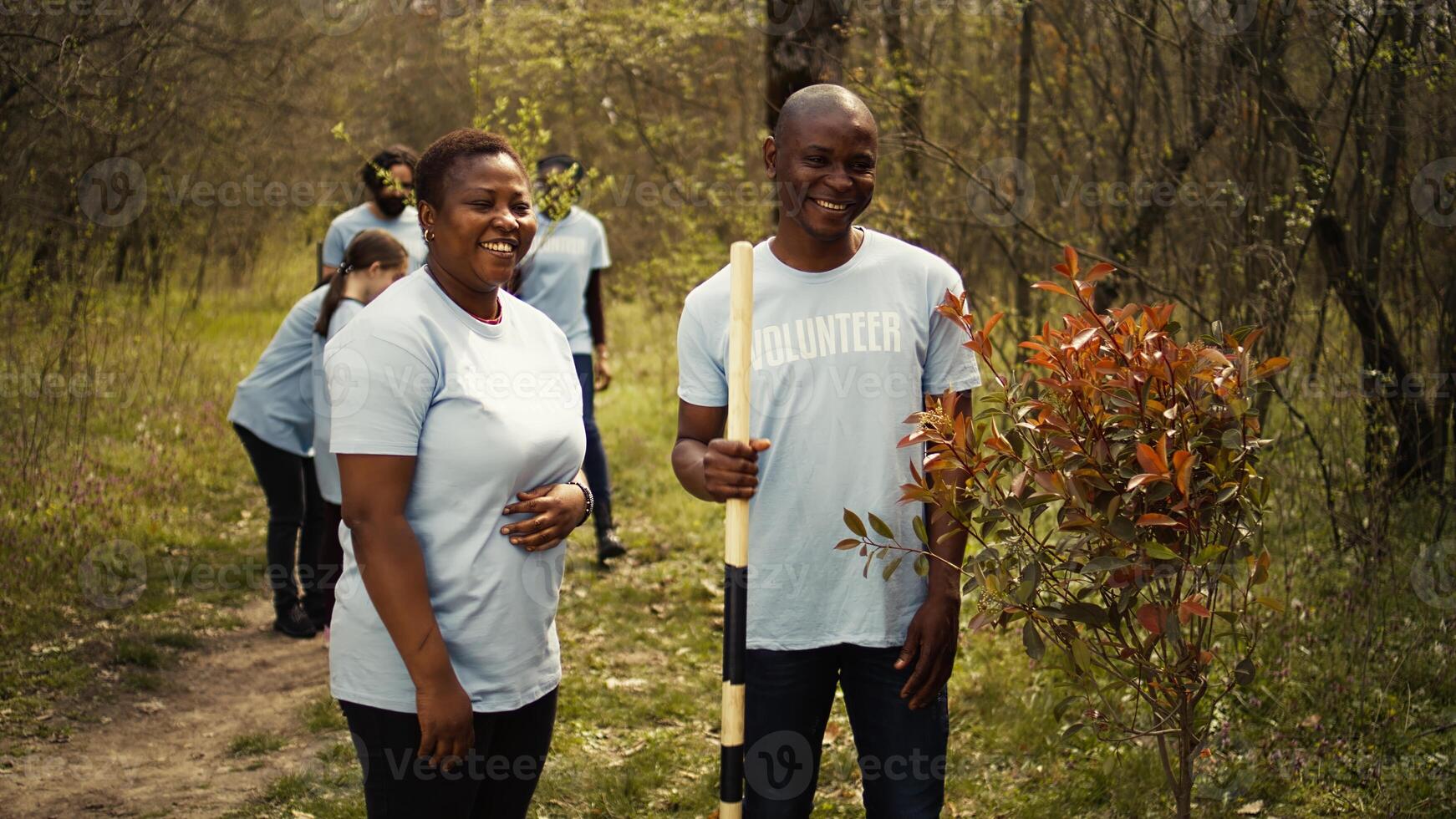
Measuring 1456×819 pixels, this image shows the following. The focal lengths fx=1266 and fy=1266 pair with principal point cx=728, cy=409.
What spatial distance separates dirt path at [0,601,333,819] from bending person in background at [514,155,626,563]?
177 cm

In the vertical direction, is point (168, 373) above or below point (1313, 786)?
above

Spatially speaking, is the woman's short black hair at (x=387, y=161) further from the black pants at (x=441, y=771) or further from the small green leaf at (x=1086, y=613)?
the small green leaf at (x=1086, y=613)

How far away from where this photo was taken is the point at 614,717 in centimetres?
539

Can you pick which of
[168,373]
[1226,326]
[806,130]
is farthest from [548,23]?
[806,130]

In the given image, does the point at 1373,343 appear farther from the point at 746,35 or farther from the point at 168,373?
the point at 168,373

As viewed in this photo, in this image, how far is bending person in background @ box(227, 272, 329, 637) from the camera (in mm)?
5844

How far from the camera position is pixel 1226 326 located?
18.5 ft

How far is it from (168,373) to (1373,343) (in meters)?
9.14

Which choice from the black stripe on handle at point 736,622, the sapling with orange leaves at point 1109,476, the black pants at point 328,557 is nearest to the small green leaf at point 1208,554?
the sapling with orange leaves at point 1109,476

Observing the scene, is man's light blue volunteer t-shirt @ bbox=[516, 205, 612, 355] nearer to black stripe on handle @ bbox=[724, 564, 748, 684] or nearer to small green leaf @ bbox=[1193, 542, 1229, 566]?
black stripe on handle @ bbox=[724, 564, 748, 684]

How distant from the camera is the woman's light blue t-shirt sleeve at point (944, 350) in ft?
9.64

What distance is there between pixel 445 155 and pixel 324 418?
10.0 ft

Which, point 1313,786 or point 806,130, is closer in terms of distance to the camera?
point 806,130

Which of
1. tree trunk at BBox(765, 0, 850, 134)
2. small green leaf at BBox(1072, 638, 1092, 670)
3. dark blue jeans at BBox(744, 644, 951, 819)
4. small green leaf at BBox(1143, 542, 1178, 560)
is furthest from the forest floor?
tree trunk at BBox(765, 0, 850, 134)
